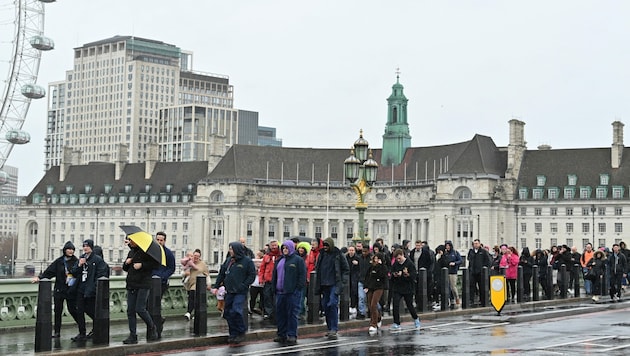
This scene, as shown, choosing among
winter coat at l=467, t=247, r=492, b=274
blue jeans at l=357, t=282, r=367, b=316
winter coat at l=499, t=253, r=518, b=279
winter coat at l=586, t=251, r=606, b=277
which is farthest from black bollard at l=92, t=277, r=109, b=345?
winter coat at l=586, t=251, r=606, b=277

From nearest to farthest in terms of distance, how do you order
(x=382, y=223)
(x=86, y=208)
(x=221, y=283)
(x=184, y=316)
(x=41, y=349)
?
1. (x=41, y=349)
2. (x=221, y=283)
3. (x=184, y=316)
4. (x=382, y=223)
5. (x=86, y=208)

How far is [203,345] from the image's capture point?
21.2 meters

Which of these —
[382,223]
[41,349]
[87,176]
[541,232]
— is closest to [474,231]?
[541,232]

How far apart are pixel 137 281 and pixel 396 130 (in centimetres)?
12325

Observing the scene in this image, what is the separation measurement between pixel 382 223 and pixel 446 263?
107 meters

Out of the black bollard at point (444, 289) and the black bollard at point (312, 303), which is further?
the black bollard at point (444, 289)

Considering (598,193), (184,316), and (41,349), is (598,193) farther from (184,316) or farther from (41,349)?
(41,349)

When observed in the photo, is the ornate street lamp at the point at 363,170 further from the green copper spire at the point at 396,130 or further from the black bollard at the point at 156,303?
the green copper spire at the point at 396,130

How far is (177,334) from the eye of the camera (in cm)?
2205

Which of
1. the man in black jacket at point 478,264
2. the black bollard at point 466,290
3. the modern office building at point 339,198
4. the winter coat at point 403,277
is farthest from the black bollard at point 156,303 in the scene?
the modern office building at point 339,198

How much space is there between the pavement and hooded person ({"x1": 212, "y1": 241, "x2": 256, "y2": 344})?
466mm

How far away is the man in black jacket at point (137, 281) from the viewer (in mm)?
19734

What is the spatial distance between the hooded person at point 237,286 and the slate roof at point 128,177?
12391 cm

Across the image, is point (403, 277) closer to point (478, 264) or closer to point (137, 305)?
point (137, 305)
